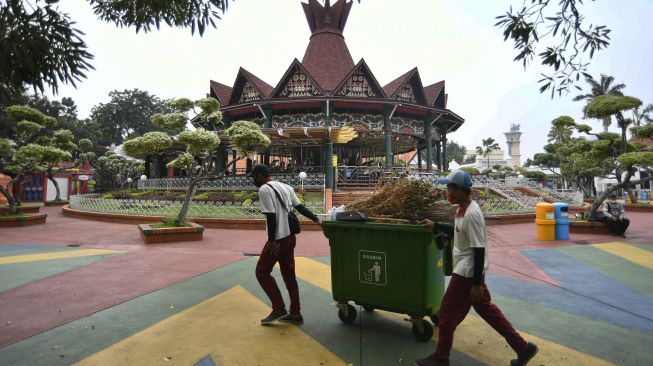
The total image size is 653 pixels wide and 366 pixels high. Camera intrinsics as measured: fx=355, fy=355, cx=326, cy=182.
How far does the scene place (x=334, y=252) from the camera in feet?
13.3

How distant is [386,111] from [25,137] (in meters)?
20.0

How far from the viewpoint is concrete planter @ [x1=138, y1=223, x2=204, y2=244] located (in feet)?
32.1

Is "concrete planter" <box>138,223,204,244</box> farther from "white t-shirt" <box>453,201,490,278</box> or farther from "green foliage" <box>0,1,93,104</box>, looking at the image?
"white t-shirt" <box>453,201,490,278</box>

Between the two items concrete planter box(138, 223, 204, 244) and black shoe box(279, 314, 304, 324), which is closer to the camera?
black shoe box(279, 314, 304, 324)

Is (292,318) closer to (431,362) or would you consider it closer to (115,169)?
(431,362)

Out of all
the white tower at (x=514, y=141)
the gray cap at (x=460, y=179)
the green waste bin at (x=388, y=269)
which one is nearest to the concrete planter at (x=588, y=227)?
the green waste bin at (x=388, y=269)

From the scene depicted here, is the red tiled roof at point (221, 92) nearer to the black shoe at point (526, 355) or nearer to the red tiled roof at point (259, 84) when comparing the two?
the red tiled roof at point (259, 84)

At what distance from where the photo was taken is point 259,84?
86.8ft

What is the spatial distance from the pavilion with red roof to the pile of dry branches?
16.1m

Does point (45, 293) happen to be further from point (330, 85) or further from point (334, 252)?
point (330, 85)

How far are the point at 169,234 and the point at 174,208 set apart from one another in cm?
585

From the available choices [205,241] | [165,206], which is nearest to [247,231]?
[205,241]

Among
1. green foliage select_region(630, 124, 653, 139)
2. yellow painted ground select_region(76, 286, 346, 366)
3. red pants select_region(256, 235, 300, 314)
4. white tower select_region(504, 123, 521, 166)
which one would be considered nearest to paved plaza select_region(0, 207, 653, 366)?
yellow painted ground select_region(76, 286, 346, 366)

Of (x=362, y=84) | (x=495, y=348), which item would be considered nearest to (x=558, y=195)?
(x=362, y=84)
